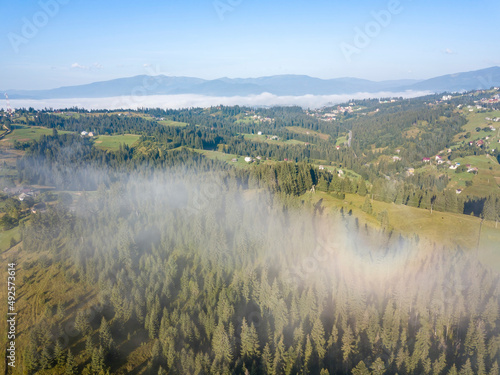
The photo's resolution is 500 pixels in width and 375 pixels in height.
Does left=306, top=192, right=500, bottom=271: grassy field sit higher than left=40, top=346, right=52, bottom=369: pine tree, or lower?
higher

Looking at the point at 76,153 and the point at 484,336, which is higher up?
the point at 76,153

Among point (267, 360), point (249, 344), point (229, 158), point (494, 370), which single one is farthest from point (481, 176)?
point (249, 344)

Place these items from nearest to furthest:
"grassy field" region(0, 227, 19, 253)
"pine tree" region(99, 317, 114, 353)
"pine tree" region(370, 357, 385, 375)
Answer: "pine tree" region(370, 357, 385, 375), "pine tree" region(99, 317, 114, 353), "grassy field" region(0, 227, 19, 253)

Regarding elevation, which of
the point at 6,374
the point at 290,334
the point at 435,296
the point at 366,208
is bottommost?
the point at 6,374

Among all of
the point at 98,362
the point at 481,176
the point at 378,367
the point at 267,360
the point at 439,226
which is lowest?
the point at 267,360

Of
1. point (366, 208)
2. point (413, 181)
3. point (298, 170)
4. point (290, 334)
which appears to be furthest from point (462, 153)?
point (290, 334)

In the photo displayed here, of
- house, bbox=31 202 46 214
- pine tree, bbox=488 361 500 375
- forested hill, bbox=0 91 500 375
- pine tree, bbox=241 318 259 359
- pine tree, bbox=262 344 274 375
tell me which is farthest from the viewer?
house, bbox=31 202 46 214

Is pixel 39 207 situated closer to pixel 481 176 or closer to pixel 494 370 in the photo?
pixel 494 370

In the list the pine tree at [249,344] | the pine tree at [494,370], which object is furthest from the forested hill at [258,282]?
the pine tree at [494,370]

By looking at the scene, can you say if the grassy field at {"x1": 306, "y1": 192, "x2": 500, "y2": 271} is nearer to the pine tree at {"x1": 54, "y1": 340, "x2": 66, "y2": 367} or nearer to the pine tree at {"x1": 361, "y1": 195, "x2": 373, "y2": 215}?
the pine tree at {"x1": 361, "y1": 195, "x2": 373, "y2": 215}

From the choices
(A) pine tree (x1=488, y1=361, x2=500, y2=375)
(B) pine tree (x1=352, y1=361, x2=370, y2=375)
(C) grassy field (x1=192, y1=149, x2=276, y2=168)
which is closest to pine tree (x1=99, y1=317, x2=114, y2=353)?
(B) pine tree (x1=352, y1=361, x2=370, y2=375)

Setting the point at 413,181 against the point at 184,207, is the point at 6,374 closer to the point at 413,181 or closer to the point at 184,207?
the point at 184,207
